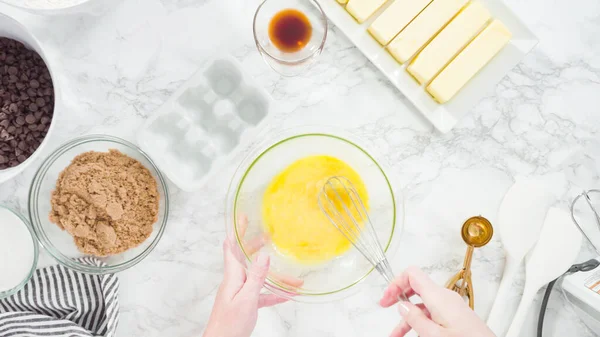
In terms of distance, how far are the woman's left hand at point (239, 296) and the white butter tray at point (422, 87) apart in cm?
45

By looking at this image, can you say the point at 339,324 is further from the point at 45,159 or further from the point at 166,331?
the point at 45,159

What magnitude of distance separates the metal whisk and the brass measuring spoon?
20 centimetres

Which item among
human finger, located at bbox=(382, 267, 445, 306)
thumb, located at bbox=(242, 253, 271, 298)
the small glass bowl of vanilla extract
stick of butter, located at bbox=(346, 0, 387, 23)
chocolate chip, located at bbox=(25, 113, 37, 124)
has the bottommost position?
human finger, located at bbox=(382, 267, 445, 306)

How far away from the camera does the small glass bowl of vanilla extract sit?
1.10m

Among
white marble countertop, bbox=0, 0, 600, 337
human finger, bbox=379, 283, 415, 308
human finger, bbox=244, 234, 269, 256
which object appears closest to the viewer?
human finger, bbox=379, 283, 415, 308

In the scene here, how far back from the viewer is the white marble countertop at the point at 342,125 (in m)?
1.12

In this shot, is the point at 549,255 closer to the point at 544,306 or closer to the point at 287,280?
the point at 544,306

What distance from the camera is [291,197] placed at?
101cm

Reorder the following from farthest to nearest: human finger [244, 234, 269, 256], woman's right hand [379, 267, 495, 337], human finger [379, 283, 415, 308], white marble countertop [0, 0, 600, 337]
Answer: white marble countertop [0, 0, 600, 337], human finger [244, 234, 269, 256], human finger [379, 283, 415, 308], woman's right hand [379, 267, 495, 337]

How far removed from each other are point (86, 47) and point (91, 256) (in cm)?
46

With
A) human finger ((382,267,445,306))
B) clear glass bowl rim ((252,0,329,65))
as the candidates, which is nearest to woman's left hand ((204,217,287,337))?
human finger ((382,267,445,306))

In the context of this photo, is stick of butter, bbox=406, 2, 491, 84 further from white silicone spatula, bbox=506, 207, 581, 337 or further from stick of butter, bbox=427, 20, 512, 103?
white silicone spatula, bbox=506, 207, 581, 337

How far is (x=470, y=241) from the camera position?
3.59ft

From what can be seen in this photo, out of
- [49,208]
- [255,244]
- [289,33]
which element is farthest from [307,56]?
[49,208]
